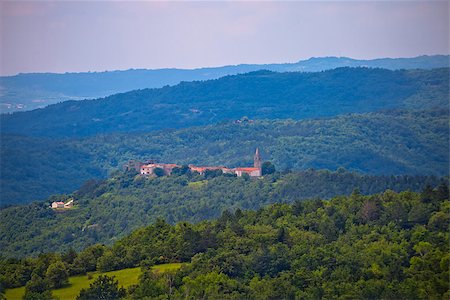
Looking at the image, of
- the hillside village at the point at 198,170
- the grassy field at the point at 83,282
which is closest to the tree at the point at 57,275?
the grassy field at the point at 83,282

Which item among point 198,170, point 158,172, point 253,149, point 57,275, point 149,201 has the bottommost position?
point 253,149

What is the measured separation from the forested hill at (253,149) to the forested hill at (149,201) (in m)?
34.8

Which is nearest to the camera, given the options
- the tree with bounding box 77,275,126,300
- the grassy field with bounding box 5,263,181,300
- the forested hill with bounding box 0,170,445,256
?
the tree with bounding box 77,275,126,300

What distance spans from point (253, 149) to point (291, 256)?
8839 centimetres

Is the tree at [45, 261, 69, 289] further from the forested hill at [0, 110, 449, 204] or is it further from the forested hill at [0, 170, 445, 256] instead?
the forested hill at [0, 110, 449, 204]

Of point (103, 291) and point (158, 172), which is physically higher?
point (103, 291)

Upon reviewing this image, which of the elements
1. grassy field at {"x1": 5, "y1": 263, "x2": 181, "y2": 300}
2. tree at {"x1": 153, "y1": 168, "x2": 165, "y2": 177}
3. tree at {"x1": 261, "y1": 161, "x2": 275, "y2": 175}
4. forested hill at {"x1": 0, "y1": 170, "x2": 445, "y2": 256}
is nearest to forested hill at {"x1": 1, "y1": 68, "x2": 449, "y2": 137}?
tree at {"x1": 153, "y1": 168, "x2": 165, "y2": 177}

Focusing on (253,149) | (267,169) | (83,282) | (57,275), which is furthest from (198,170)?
(57,275)

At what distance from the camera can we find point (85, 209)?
7200cm

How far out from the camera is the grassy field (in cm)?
3497

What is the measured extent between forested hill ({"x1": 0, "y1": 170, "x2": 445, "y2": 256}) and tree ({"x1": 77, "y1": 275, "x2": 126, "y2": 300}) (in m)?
29.0

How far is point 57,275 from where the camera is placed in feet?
120

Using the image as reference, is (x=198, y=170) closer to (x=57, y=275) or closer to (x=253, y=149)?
(x=253, y=149)

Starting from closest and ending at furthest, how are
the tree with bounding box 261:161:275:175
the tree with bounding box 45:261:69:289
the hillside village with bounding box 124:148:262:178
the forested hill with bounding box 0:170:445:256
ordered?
1. the tree with bounding box 45:261:69:289
2. the forested hill with bounding box 0:170:445:256
3. the hillside village with bounding box 124:148:262:178
4. the tree with bounding box 261:161:275:175
